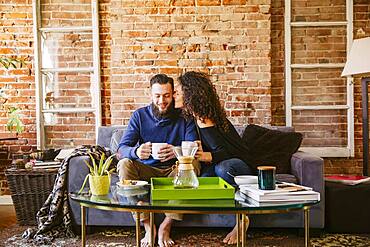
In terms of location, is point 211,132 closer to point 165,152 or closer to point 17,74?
point 165,152

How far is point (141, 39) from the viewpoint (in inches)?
185

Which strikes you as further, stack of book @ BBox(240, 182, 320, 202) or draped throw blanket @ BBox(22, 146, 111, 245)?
draped throw blanket @ BBox(22, 146, 111, 245)

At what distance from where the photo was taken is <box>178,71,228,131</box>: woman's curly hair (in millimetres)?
3609

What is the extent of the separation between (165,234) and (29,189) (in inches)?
52.6

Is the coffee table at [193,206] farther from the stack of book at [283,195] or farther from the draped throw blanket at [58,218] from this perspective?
the draped throw blanket at [58,218]

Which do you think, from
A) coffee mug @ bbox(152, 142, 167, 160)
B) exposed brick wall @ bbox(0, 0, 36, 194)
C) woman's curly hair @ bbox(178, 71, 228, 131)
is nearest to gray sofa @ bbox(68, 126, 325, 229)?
coffee mug @ bbox(152, 142, 167, 160)

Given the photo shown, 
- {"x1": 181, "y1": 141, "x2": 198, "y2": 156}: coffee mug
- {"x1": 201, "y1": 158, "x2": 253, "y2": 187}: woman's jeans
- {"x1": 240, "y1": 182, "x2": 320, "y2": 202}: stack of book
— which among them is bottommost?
{"x1": 201, "y1": 158, "x2": 253, "y2": 187}: woman's jeans

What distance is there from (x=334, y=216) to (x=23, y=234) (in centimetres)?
230

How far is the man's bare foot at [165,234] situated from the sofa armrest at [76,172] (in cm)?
69

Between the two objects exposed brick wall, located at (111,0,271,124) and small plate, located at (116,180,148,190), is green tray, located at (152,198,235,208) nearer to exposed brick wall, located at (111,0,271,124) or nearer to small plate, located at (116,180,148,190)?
small plate, located at (116,180,148,190)

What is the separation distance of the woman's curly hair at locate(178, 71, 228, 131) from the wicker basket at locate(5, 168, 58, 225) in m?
1.29

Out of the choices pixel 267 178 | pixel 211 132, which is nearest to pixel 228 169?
pixel 211 132

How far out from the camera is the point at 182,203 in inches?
92.7

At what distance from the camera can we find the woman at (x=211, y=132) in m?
3.52
